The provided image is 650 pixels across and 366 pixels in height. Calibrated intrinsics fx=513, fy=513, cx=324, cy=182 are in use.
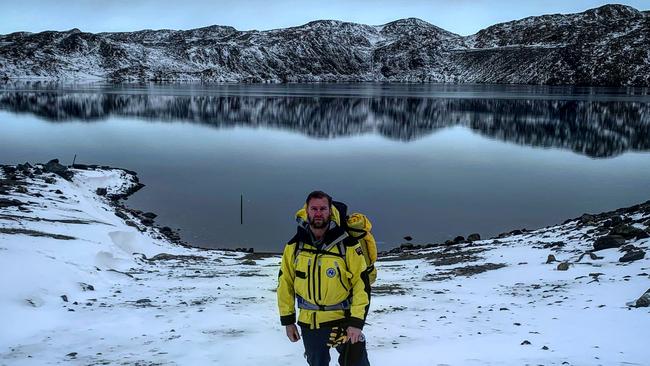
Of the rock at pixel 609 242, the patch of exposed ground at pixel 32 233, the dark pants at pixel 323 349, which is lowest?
the patch of exposed ground at pixel 32 233

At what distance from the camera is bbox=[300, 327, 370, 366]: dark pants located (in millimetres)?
5625

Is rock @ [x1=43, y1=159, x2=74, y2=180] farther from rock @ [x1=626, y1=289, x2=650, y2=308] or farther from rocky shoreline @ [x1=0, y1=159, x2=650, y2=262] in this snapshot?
rock @ [x1=626, y1=289, x2=650, y2=308]

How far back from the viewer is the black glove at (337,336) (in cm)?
552

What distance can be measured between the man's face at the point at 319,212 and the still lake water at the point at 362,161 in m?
19.6

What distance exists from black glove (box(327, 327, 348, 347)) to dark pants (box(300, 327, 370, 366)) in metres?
0.05

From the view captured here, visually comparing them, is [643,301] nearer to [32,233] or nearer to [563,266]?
[563,266]

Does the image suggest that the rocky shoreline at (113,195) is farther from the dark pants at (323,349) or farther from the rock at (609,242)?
the dark pants at (323,349)

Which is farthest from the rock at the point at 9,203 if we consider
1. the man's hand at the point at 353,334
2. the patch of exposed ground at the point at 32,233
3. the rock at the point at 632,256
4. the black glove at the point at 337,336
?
the rock at the point at 632,256

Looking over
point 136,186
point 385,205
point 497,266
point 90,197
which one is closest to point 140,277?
point 497,266

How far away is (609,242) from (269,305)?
978 centimetres

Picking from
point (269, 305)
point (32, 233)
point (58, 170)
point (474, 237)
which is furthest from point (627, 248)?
point (58, 170)

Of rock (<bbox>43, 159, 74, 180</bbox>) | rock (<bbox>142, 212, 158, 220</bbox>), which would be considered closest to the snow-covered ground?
rock (<bbox>142, 212, 158, 220</bbox>)

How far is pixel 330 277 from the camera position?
5.34 metres

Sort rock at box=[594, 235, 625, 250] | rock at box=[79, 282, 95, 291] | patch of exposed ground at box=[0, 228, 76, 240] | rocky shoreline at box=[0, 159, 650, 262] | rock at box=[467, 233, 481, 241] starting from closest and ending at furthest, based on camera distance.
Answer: rock at box=[79, 282, 95, 291] < rock at box=[594, 235, 625, 250] < rocky shoreline at box=[0, 159, 650, 262] < patch of exposed ground at box=[0, 228, 76, 240] < rock at box=[467, 233, 481, 241]
